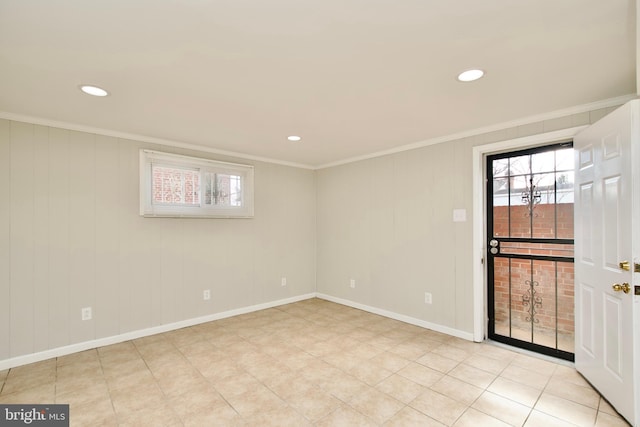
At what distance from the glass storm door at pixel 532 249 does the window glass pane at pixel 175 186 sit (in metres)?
3.47

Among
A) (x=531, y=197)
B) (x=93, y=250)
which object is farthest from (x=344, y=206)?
(x=93, y=250)

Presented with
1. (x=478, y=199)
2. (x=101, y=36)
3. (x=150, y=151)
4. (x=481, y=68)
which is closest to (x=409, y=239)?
(x=478, y=199)

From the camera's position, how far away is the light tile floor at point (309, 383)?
2082mm

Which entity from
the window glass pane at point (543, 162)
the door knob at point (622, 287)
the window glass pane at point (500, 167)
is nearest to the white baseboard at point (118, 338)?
the window glass pane at point (500, 167)

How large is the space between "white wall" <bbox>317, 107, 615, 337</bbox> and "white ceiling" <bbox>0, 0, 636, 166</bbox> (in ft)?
2.16

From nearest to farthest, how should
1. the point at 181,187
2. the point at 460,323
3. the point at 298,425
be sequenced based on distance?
1. the point at 298,425
2. the point at 460,323
3. the point at 181,187

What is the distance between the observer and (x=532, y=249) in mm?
3105

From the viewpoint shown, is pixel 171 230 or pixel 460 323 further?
pixel 171 230

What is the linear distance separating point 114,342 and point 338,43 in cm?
369

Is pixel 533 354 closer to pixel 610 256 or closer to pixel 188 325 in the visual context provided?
pixel 610 256

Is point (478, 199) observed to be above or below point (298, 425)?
above

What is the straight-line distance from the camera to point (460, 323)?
11.4 ft

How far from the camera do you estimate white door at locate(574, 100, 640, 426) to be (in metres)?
1.97

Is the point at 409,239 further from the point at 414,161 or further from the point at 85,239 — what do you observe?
the point at 85,239
